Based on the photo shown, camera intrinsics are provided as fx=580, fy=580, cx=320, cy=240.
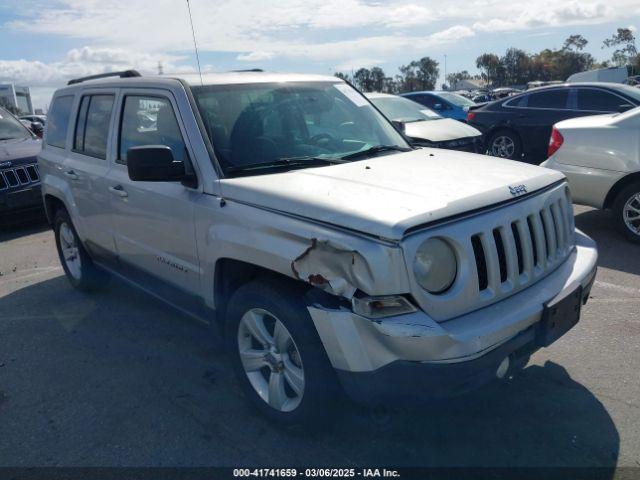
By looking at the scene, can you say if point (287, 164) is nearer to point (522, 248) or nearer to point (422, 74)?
point (522, 248)

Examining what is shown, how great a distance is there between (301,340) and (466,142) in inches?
294

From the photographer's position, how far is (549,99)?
10.4 metres

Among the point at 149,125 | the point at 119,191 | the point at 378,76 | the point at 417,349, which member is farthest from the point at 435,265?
the point at 378,76

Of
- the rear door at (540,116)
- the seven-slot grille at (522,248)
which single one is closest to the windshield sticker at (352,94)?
the seven-slot grille at (522,248)

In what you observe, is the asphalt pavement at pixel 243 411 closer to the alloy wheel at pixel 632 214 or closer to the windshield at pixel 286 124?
the windshield at pixel 286 124

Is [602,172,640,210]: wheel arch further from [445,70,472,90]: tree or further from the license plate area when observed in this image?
[445,70,472,90]: tree

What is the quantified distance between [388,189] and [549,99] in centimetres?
866

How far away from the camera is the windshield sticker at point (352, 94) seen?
4.38m

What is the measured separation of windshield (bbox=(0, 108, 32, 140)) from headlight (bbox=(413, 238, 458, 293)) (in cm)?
897

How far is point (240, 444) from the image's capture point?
10.2ft

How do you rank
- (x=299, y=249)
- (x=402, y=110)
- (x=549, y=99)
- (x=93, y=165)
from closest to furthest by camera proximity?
(x=299, y=249) → (x=93, y=165) → (x=549, y=99) → (x=402, y=110)

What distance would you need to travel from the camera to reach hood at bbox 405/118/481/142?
9.12 m

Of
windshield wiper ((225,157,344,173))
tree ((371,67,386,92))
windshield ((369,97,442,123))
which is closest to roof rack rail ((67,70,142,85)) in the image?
windshield wiper ((225,157,344,173))

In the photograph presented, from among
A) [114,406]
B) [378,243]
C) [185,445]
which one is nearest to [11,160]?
[114,406]
